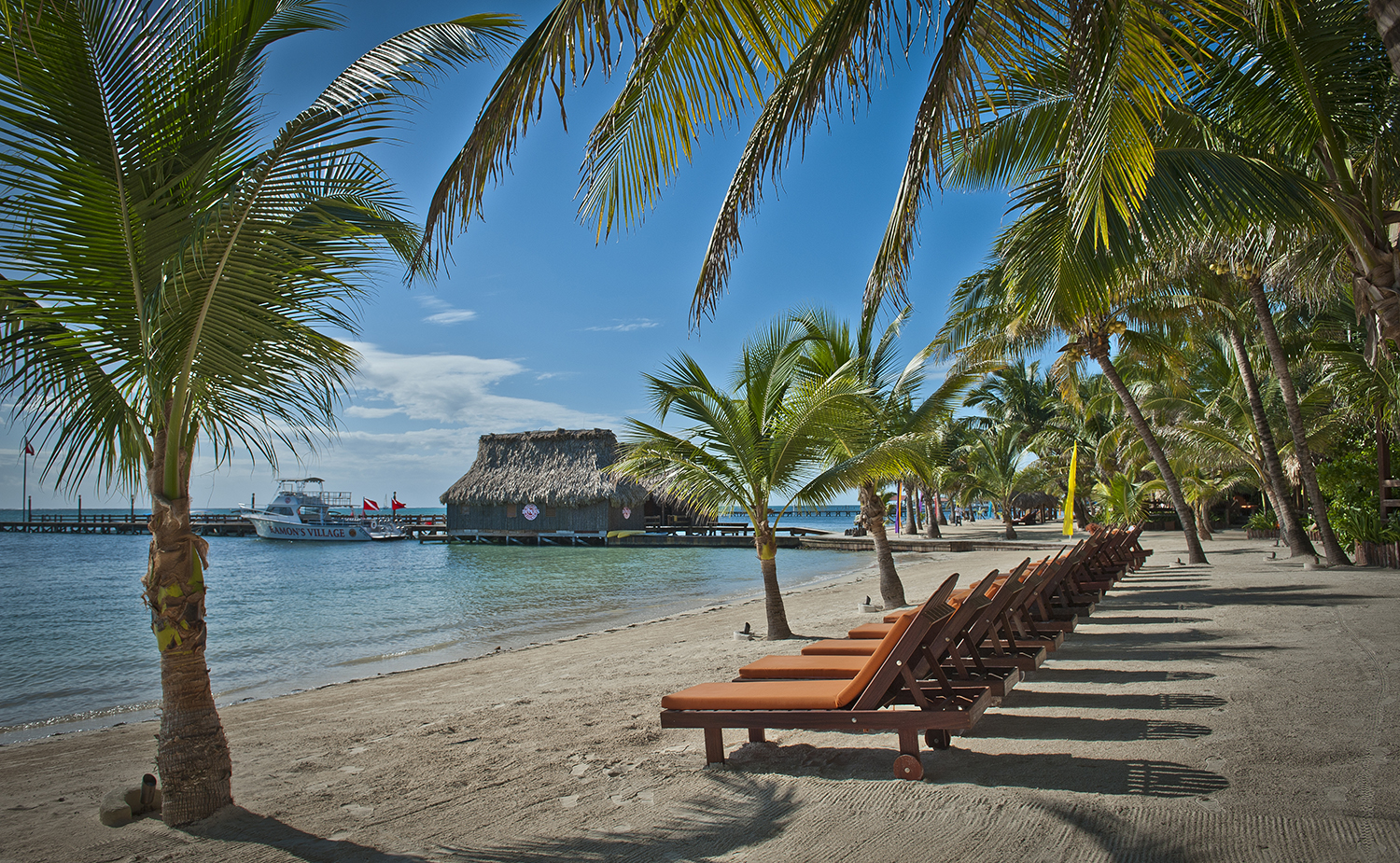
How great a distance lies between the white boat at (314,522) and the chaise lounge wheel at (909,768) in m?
54.5

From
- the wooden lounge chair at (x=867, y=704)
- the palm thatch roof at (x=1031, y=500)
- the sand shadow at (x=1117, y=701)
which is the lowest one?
the palm thatch roof at (x=1031, y=500)

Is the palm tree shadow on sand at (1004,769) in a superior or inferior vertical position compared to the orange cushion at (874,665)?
inferior

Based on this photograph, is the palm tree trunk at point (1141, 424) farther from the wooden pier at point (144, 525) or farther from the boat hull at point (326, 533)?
the wooden pier at point (144, 525)

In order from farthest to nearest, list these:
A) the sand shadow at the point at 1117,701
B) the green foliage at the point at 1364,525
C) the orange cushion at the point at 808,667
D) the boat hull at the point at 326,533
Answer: the boat hull at the point at 326,533 < the green foliage at the point at 1364,525 < the sand shadow at the point at 1117,701 < the orange cushion at the point at 808,667

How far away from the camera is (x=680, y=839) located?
9.64ft

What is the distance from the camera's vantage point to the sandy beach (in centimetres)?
272

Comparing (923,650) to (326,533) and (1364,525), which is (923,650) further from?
(326,533)

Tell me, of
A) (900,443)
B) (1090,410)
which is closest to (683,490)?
(900,443)

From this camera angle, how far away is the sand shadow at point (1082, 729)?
3.73m

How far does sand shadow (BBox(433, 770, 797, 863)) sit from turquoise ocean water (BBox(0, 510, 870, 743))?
7431 mm

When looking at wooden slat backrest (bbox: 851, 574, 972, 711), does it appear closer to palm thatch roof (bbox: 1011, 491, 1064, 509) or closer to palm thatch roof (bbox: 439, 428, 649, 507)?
palm thatch roof (bbox: 439, 428, 649, 507)

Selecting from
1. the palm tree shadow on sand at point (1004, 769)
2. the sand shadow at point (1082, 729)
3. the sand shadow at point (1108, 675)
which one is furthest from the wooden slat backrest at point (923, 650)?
the sand shadow at point (1108, 675)

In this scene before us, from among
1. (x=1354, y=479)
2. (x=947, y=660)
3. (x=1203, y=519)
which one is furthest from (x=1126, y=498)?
(x=947, y=660)

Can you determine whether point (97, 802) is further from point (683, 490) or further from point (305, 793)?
point (683, 490)
